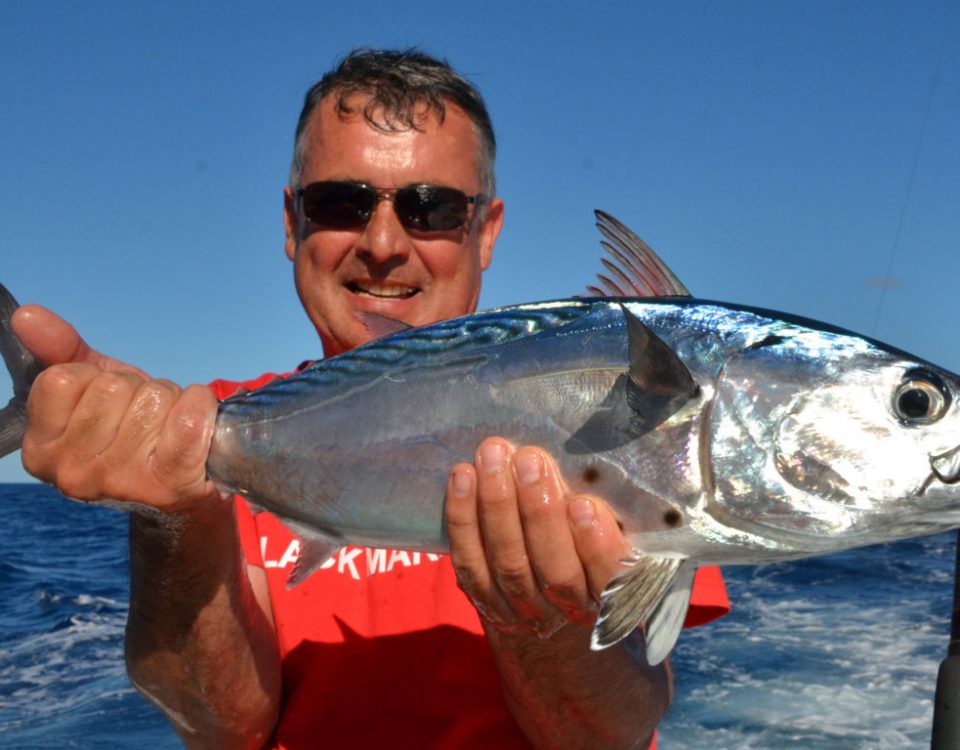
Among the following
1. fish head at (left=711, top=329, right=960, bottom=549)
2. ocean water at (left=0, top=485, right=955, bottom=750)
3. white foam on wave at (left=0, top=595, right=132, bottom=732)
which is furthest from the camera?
white foam on wave at (left=0, top=595, right=132, bottom=732)

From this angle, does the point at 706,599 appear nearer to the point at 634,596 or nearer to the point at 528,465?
the point at 634,596

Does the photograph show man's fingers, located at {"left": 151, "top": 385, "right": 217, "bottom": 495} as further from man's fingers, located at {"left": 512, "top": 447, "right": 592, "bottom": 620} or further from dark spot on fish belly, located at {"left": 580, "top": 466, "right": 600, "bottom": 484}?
dark spot on fish belly, located at {"left": 580, "top": 466, "right": 600, "bottom": 484}

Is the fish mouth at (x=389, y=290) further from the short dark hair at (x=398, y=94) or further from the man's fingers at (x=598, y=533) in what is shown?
the man's fingers at (x=598, y=533)

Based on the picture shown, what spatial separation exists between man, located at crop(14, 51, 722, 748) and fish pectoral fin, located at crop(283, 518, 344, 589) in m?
0.30

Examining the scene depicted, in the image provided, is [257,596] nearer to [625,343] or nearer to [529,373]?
[529,373]

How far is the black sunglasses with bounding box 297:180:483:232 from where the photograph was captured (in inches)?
145

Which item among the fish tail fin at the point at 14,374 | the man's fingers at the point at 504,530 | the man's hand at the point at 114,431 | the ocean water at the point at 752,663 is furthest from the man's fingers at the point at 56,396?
the ocean water at the point at 752,663

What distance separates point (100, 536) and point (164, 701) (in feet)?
79.0

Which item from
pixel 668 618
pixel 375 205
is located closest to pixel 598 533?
pixel 668 618

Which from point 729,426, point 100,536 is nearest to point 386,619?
point 729,426

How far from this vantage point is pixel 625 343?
2.29 meters

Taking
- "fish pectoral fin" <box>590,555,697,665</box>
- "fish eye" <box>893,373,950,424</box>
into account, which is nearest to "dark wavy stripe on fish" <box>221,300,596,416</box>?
"fish pectoral fin" <box>590,555,697,665</box>

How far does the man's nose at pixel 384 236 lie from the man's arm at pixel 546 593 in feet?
5.12

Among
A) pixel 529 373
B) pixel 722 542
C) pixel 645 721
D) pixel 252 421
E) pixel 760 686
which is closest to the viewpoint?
pixel 722 542
